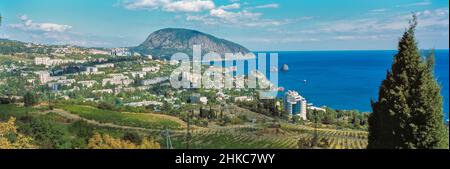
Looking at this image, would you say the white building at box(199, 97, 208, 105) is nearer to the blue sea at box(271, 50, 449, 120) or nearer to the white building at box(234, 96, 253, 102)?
the white building at box(234, 96, 253, 102)

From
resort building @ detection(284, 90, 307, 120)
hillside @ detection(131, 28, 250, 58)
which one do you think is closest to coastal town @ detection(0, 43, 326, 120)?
resort building @ detection(284, 90, 307, 120)

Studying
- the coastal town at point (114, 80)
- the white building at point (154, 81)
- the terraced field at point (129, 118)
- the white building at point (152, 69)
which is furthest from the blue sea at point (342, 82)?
the terraced field at point (129, 118)

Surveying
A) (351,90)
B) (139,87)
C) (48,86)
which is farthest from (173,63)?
(351,90)

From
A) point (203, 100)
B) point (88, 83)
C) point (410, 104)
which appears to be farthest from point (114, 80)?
point (410, 104)

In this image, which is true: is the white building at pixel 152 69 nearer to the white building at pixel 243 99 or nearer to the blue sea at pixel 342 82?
the white building at pixel 243 99

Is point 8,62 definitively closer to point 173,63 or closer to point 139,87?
point 139,87

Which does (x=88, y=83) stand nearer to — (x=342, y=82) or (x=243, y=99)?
(x=243, y=99)
